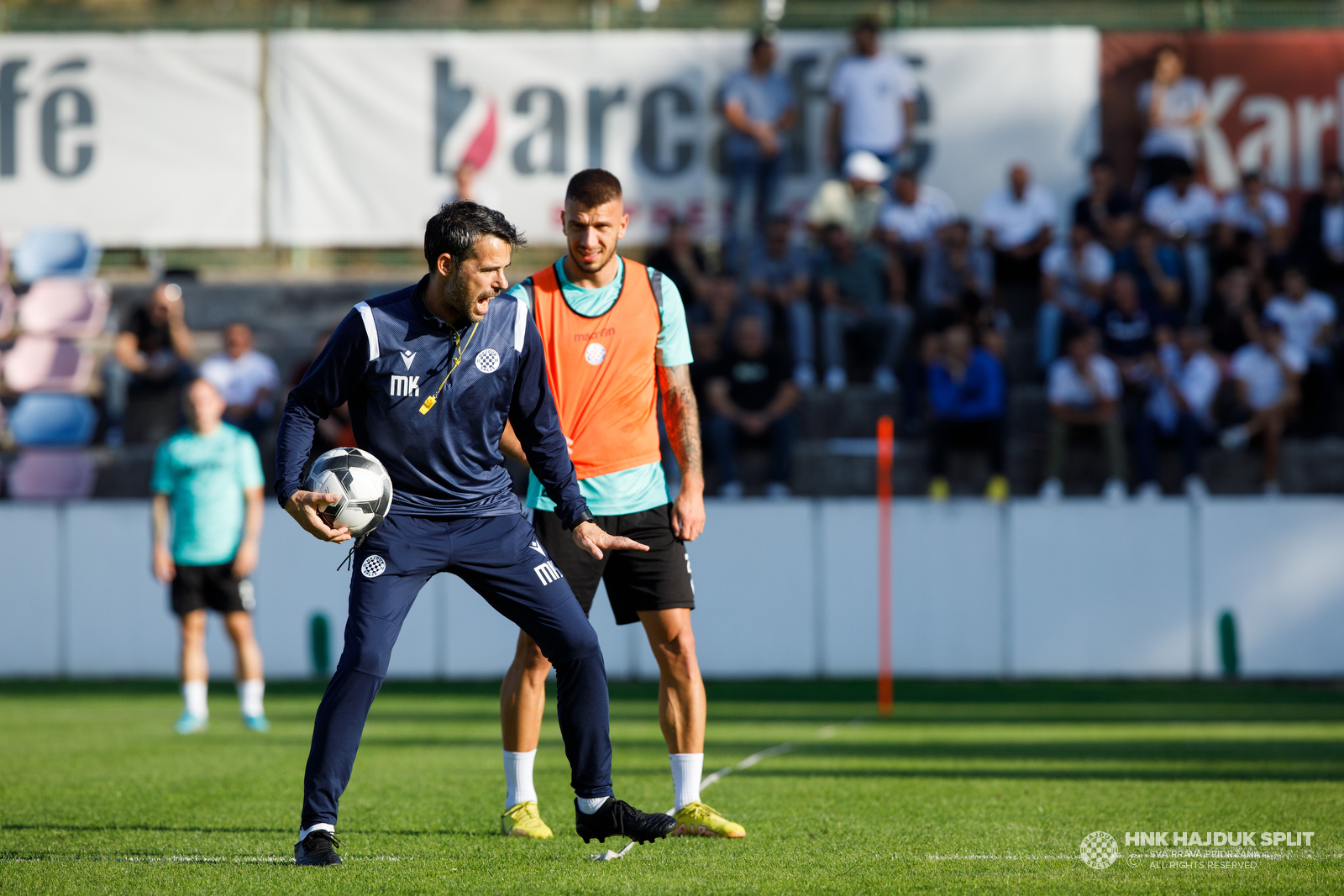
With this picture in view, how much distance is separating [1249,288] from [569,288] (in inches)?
488

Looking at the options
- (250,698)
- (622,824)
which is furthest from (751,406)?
(622,824)

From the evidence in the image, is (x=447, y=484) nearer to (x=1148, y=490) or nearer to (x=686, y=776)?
(x=686, y=776)

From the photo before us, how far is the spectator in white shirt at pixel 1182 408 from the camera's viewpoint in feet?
50.9

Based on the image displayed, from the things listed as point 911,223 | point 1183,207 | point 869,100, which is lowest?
point 911,223

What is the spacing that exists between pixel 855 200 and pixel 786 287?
162 centimetres

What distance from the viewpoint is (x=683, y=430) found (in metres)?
6.43

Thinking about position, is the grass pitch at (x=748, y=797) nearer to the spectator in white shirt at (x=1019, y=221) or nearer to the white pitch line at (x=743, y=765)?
the white pitch line at (x=743, y=765)

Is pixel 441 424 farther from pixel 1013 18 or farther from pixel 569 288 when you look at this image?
pixel 1013 18

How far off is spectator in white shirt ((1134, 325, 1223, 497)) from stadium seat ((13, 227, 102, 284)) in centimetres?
1230

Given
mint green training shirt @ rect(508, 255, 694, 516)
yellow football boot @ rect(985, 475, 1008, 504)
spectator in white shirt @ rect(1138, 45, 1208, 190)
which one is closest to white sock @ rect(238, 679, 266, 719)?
mint green training shirt @ rect(508, 255, 694, 516)

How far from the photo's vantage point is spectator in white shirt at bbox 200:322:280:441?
1627 cm

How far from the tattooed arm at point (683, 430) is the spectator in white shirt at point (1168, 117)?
12966mm

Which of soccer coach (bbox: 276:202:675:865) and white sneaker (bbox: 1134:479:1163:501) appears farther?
white sneaker (bbox: 1134:479:1163:501)

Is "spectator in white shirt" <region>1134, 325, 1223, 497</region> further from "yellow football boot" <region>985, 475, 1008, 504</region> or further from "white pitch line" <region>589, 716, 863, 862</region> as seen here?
"white pitch line" <region>589, 716, 863, 862</region>
